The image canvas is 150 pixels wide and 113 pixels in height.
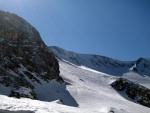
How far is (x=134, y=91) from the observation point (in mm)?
82312

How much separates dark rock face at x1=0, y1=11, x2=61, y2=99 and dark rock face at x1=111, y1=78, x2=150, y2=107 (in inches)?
1131

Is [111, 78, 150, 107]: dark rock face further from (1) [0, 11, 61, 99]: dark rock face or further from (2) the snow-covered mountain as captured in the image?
(1) [0, 11, 61, 99]: dark rock face

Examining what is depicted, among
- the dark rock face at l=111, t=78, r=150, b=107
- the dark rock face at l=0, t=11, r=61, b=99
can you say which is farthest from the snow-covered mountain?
the dark rock face at l=111, t=78, r=150, b=107

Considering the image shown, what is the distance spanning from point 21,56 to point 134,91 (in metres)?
44.6

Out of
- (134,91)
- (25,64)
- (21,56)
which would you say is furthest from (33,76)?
(134,91)

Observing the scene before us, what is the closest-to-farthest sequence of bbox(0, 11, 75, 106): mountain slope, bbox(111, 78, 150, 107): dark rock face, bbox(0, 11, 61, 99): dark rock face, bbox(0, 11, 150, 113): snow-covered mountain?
bbox(0, 11, 75, 106): mountain slope, bbox(0, 11, 150, 113): snow-covered mountain, bbox(0, 11, 61, 99): dark rock face, bbox(111, 78, 150, 107): dark rock face

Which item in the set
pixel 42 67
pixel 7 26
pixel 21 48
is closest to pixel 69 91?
pixel 42 67

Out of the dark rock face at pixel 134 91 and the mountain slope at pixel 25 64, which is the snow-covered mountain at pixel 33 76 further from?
the dark rock face at pixel 134 91

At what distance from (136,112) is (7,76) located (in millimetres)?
29385

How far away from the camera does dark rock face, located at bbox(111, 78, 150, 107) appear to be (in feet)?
258

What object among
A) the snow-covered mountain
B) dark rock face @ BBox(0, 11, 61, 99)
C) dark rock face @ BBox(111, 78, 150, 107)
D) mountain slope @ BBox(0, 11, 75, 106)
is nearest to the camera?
mountain slope @ BBox(0, 11, 75, 106)

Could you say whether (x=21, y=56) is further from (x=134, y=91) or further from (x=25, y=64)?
(x=134, y=91)

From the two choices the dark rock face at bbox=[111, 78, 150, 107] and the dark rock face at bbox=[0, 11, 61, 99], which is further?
the dark rock face at bbox=[111, 78, 150, 107]

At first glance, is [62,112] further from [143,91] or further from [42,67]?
[143,91]
